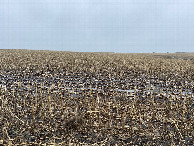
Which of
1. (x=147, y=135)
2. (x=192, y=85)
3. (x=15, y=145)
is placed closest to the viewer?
(x=15, y=145)

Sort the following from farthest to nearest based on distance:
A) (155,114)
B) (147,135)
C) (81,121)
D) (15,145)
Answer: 1. (155,114)
2. (81,121)
3. (147,135)
4. (15,145)

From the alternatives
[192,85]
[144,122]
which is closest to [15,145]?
[144,122]

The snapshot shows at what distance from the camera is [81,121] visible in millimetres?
7836

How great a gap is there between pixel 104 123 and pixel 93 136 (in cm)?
102

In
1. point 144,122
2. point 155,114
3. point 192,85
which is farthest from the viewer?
point 192,85

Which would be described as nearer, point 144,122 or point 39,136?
point 39,136

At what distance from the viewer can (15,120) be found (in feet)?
27.2

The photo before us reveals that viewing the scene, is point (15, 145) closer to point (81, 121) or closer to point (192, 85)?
point (81, 121)

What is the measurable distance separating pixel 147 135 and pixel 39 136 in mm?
4355

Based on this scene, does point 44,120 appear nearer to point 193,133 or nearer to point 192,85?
point 193,133

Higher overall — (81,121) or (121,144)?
(81,121)

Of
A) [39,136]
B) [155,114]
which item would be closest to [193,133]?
[155,114]

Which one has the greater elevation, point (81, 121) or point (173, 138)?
point (81, 121)

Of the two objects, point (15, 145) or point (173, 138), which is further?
point (173, 138)
